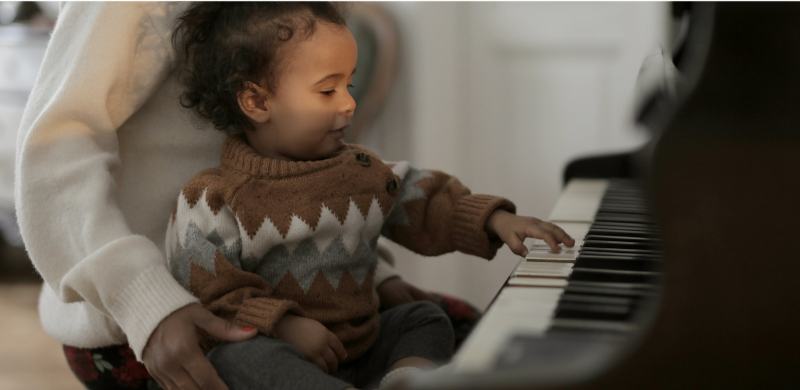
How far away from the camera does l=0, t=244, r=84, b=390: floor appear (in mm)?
1971

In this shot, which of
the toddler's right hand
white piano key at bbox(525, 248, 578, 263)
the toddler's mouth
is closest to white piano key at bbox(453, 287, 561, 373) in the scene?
white piano key at bbox(525, 248, 578, 263)

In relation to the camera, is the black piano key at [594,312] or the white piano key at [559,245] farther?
Result: the white piano key at [559,245]

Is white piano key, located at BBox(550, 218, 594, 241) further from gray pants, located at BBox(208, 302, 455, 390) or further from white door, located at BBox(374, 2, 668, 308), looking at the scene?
white door, located at BBox(374, 2, 668, 308)

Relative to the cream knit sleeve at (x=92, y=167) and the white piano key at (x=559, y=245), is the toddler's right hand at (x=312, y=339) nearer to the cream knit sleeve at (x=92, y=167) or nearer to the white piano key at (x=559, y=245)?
the cream knit sleeve at (x=92, y=167)

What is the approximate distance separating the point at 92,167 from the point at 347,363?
0.39m

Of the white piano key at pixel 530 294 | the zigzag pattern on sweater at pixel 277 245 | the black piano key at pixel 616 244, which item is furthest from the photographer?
the zigzag pattern on sweater at pixel 277 245

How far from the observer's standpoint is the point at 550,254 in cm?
71

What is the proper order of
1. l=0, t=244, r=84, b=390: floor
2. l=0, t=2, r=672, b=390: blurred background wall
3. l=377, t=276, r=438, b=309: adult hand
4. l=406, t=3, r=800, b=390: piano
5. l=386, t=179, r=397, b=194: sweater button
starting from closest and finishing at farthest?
1. l=406, t=3, r=800, b=390: piano
2. l=386, t=179, r=397, b=194: sweater button
3. l=377, t=276, r=438, b=309: adult hand
4. l=0, t=244, r=84, b=390: floor
5. l=0, t=2, r=672, b=390: blurred background wall

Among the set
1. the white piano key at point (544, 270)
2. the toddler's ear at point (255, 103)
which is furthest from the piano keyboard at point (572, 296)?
the toddler's ear at point (255, 103)

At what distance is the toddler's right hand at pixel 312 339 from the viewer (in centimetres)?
73

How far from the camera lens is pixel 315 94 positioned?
0.83 metres

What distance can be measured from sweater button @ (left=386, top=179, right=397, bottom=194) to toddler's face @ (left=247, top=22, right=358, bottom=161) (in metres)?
0.08

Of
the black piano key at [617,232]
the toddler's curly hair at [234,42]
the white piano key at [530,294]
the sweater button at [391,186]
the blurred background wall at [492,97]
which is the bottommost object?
the blurred background wall at [492,97]

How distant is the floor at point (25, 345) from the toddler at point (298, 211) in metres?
1.43
